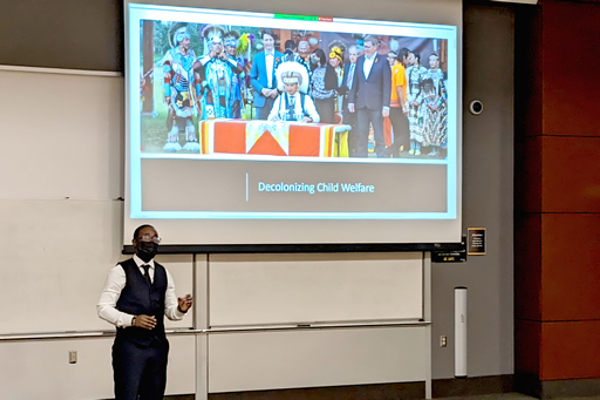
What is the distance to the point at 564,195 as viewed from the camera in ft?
19.7

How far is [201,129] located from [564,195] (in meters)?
3.03

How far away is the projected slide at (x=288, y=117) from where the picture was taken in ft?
17.5

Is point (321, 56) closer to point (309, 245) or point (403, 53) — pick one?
point (403, 53)

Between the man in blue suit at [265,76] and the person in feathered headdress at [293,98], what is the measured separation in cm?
4

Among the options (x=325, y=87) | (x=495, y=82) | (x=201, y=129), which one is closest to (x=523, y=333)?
(x=495, y=82)

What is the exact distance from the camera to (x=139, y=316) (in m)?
3.87

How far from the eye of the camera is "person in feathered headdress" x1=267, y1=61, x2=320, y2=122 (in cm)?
556

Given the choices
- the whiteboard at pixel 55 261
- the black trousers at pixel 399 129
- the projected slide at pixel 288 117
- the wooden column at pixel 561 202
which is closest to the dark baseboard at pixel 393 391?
the wooden column at pixel 561 202

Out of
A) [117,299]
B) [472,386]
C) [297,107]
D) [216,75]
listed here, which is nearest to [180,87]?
[216,75]

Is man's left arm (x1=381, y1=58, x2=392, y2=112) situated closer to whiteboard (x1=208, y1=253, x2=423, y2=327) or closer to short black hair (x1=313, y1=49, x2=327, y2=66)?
short black hair (x1=313, y1=49, x2=327, y2=66)

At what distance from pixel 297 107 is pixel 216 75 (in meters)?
0.67

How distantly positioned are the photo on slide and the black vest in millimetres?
1512

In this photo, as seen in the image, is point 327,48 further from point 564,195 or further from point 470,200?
point 564,195

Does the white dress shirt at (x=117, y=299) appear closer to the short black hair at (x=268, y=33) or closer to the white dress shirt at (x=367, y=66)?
the short black hair at (x=268, y=33)
